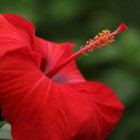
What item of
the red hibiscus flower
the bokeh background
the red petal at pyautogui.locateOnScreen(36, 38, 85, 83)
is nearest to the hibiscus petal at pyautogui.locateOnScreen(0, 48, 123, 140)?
the red hibiscus flower

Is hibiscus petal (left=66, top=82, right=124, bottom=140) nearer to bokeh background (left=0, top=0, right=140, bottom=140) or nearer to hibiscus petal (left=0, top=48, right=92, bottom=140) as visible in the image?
hibiscus petal (left=0, top=48, right=92, bottom=140)

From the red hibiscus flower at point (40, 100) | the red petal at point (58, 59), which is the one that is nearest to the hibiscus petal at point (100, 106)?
the red hibiscus flower at point (40, 100)

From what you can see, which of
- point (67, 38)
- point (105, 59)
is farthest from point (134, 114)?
point (67, 38)

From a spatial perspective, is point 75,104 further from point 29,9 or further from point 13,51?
point 29,9

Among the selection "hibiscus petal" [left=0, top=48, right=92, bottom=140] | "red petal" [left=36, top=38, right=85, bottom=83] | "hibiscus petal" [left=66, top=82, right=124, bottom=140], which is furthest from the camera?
"red petal" [left=36, top=38, right=85, bottom=83]

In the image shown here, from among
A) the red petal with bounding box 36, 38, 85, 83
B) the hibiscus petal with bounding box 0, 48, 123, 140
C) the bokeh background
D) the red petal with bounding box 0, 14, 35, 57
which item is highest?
the red petal with bounding box 0, 14, 35, 57

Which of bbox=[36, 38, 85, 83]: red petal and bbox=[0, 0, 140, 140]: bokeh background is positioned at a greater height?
bbox=[36, 38, 85, 83]: red petal

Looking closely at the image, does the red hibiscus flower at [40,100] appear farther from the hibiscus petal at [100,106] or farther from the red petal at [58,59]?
the red petal at [58,59]

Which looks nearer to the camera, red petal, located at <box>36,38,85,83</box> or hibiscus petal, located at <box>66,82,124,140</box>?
hibiscus petal, located at <box>66,82,124,140</box>

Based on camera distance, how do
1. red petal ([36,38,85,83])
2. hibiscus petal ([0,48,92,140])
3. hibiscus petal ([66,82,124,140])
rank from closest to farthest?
hibiscus petal ([0,48,92,140])
hibiscus petal ([66,82,124,140])
red petal ([36,38,85,83])
